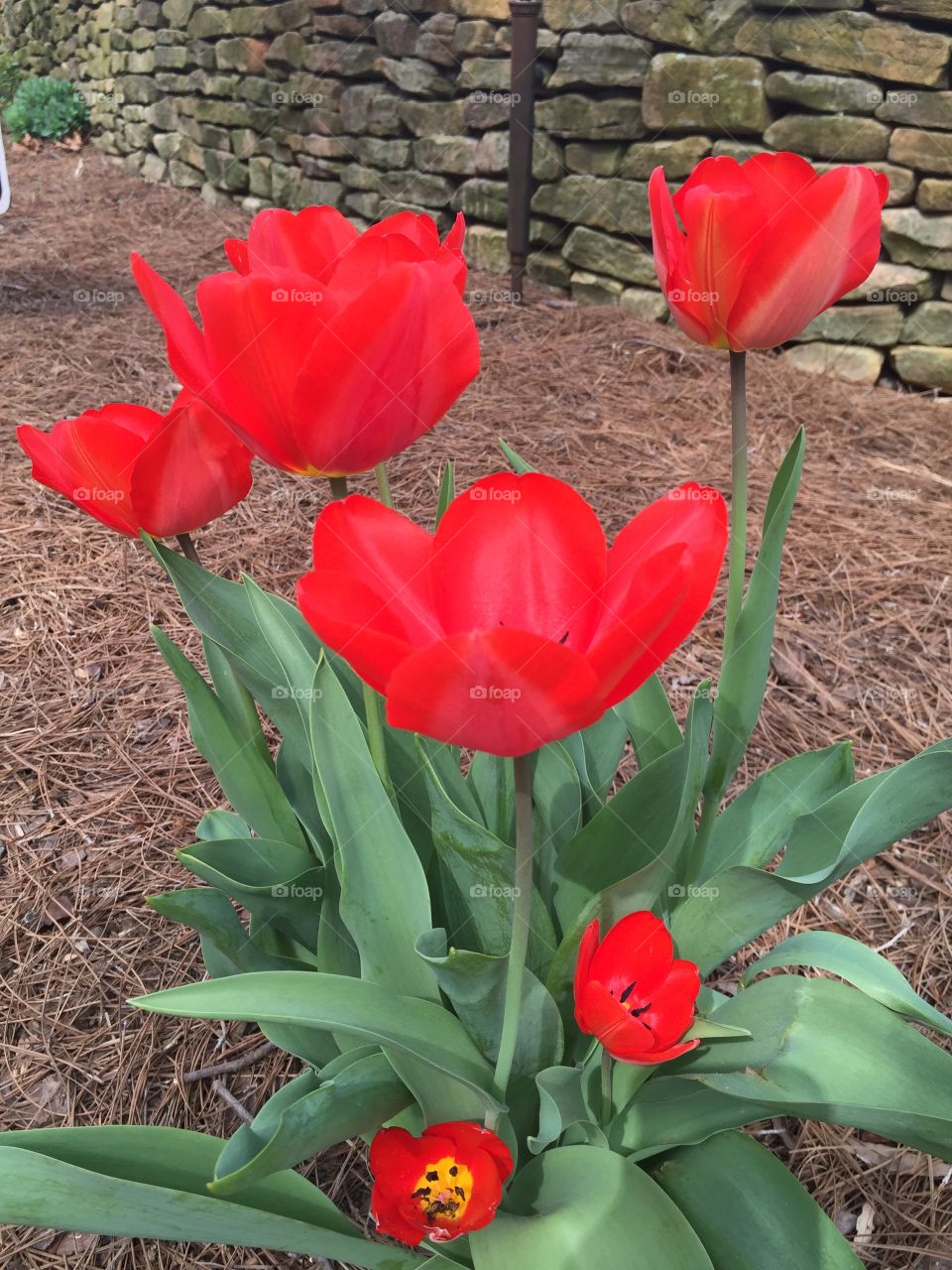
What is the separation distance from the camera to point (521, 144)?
4.33m

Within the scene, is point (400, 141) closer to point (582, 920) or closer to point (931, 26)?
point (931, 26)

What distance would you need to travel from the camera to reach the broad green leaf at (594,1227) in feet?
2.63

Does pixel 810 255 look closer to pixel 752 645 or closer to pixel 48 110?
pixel 752 645

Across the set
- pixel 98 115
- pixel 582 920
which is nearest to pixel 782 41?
pixel 582 920

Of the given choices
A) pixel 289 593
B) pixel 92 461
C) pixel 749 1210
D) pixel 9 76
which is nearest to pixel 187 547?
pixel 92 461

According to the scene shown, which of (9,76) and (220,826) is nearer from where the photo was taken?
(220,826)

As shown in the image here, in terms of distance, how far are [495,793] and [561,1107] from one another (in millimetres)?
308

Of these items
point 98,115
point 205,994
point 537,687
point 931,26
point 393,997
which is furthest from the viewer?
point 98,115

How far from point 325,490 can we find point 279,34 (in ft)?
13.5

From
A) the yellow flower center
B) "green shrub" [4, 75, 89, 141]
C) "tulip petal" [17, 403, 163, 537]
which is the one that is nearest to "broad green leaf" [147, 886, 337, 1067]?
the yellow flower center

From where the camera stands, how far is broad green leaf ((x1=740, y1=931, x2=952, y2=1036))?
2.83 ft

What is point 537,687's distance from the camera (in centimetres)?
57

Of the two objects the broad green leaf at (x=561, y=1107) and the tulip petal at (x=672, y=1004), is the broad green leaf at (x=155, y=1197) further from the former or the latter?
the tulip petal at (x=672, y=1004)

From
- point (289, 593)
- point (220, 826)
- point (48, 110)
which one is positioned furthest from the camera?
point (48, 110)
